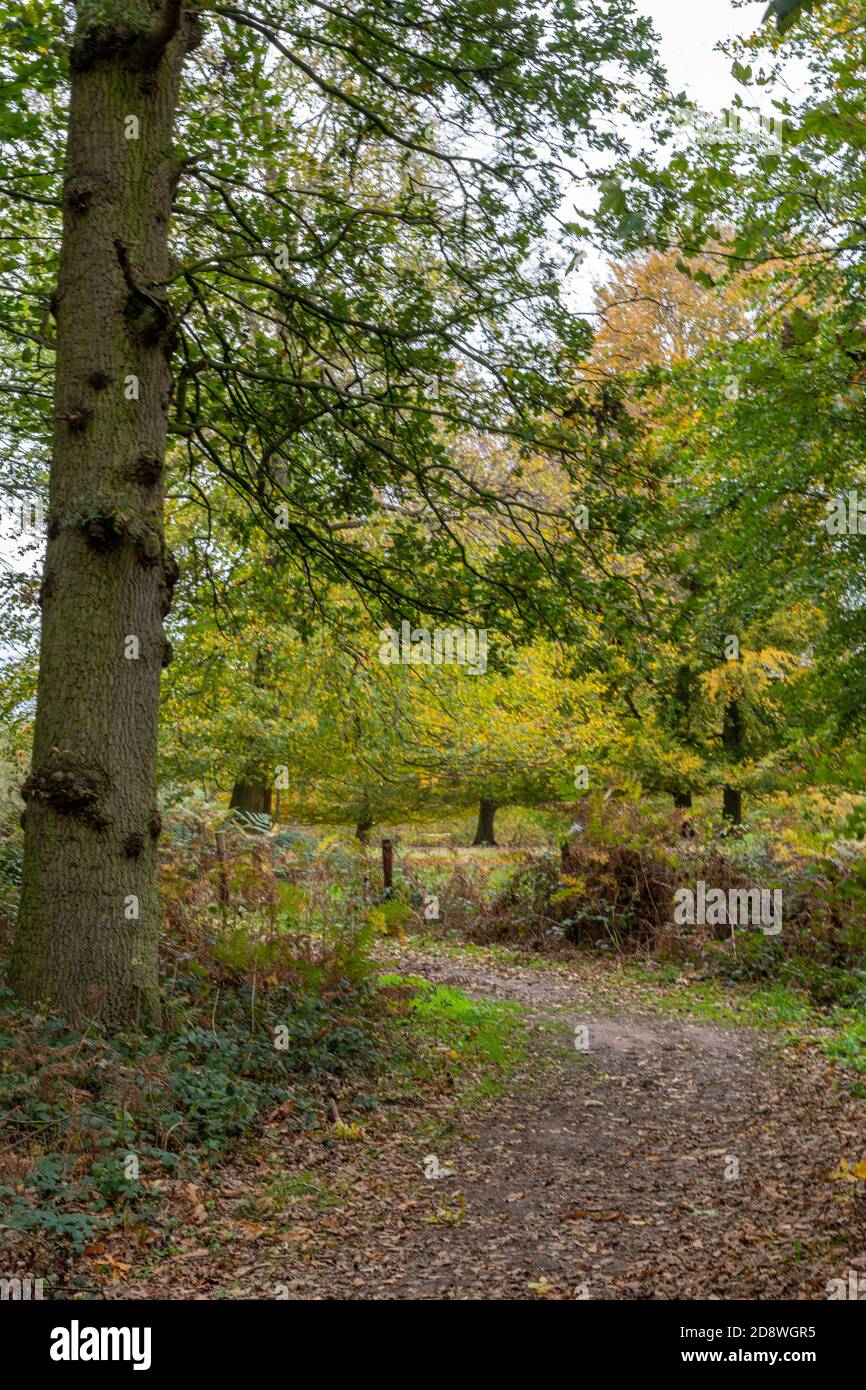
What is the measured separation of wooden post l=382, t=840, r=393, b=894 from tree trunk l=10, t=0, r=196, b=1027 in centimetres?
1243

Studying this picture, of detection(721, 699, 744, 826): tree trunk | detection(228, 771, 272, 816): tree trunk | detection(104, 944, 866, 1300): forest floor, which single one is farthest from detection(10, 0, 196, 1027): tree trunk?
detection(721, 699, 744, 826): tree trunk

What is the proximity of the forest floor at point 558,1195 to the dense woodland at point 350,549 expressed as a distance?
42 mm

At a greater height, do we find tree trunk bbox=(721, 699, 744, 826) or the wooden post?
tree trunk bbox=(721, 699, 744, 826)

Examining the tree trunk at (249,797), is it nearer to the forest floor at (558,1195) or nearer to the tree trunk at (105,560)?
the forest floor at (558,1195)

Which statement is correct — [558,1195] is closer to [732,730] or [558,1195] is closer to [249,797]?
[249,797]

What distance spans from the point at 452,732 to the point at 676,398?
797cm

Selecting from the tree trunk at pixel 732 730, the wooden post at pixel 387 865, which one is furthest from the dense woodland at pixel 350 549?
the tree trunk at pixel 732 730

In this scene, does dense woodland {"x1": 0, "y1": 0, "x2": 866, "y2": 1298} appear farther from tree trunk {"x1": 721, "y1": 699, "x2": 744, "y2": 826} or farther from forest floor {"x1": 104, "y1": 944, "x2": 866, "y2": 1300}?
tree trunk {"x1": 721, "y1": 699, "x2": 744, "y2": 826}

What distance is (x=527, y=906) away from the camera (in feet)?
58.5

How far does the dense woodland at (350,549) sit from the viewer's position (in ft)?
19.0

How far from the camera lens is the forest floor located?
508 cm

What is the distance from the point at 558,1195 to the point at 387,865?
13043 mm
